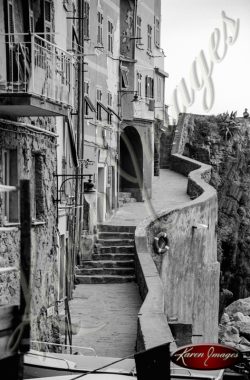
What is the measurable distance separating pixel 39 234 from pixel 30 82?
338cm

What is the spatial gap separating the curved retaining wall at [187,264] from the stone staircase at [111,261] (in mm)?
671

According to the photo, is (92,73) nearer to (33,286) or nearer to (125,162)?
(125,162)

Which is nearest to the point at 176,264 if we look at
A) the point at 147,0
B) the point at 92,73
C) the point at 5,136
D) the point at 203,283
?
the point at 203,283

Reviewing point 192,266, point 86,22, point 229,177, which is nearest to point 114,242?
point 192,266

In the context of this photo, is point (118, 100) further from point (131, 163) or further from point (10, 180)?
point (10, 180)

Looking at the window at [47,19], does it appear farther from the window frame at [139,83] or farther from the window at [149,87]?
the window at [149,87]

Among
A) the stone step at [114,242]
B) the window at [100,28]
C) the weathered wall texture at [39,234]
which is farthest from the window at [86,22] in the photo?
the weathered wall texture at [39,234]

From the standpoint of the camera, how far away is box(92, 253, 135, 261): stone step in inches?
881

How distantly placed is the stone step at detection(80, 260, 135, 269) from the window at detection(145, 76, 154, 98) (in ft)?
46.2

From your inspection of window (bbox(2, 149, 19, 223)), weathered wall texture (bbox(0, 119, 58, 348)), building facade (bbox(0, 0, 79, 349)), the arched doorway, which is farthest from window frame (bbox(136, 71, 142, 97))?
window (bbox(2, 149, 19, 223))

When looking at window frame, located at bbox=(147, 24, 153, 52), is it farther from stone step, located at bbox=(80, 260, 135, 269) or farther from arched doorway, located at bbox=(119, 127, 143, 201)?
stone step, located at bbox=(80, 260, 135, 269)

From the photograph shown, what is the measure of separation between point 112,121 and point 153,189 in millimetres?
5916

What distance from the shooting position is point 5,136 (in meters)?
13.2

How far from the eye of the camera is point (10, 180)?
45.1 feet
